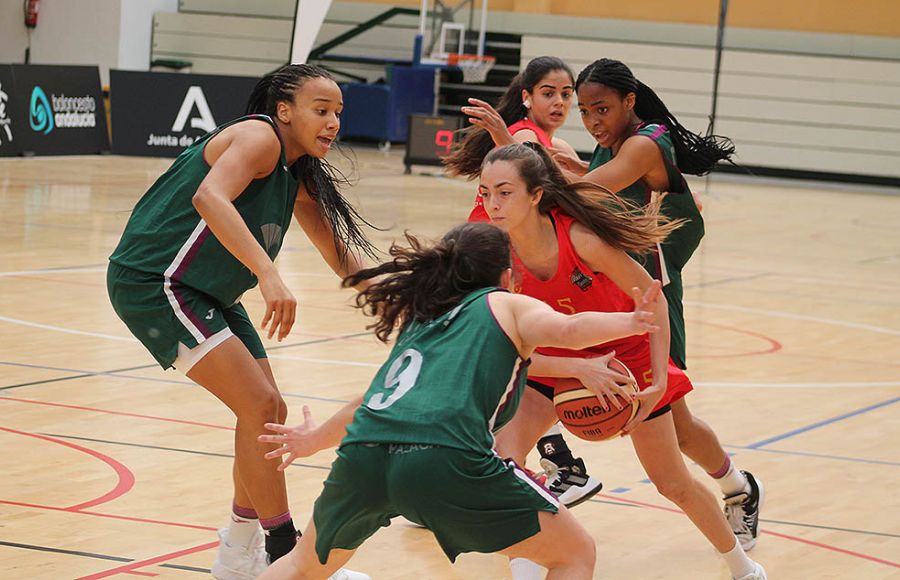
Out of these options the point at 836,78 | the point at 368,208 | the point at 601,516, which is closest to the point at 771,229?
the point at 368,208

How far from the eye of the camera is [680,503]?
13.5ft

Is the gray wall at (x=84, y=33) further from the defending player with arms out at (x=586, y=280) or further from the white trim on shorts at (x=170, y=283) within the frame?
the defending player with arms out at (x=586, y=280)

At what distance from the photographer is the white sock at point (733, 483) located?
4711 mm

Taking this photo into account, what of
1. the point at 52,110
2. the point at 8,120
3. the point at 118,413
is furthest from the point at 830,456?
A: the point at 52,110

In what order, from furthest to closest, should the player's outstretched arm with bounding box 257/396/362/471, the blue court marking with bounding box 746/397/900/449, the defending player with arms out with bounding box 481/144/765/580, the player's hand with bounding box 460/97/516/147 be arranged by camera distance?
the blue court marking with bounding box 746/397/900/449, the player's hand with bounding box 460/97/516/147, the defending player with arms out with bounding box 481/144/765/580, the player's outstretched arm with bounding box 257/396/362/471

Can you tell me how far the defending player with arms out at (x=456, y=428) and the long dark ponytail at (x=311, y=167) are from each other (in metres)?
1.10

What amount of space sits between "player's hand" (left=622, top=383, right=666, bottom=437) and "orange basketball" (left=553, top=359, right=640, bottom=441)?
0.07ft

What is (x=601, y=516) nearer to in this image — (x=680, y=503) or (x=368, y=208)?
(x=680, y=503)

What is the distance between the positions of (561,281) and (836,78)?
21.1m

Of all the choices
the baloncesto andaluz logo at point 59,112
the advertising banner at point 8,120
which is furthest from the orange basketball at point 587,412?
the baloncesto andaluz logo at point 59,112

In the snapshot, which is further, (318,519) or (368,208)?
(368,208)

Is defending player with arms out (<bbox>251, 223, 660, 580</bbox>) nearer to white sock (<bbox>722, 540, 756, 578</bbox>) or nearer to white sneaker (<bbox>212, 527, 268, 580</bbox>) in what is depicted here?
white sneaker (<bbox>212, 527, 268, 580</bbox>)

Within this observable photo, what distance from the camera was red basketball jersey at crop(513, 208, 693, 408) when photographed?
3887 millimetres

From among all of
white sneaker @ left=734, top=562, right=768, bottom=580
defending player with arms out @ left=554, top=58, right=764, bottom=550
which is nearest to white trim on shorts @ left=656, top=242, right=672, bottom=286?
defending player with arms out @ left=554, top=58, right=764, bottom=550
